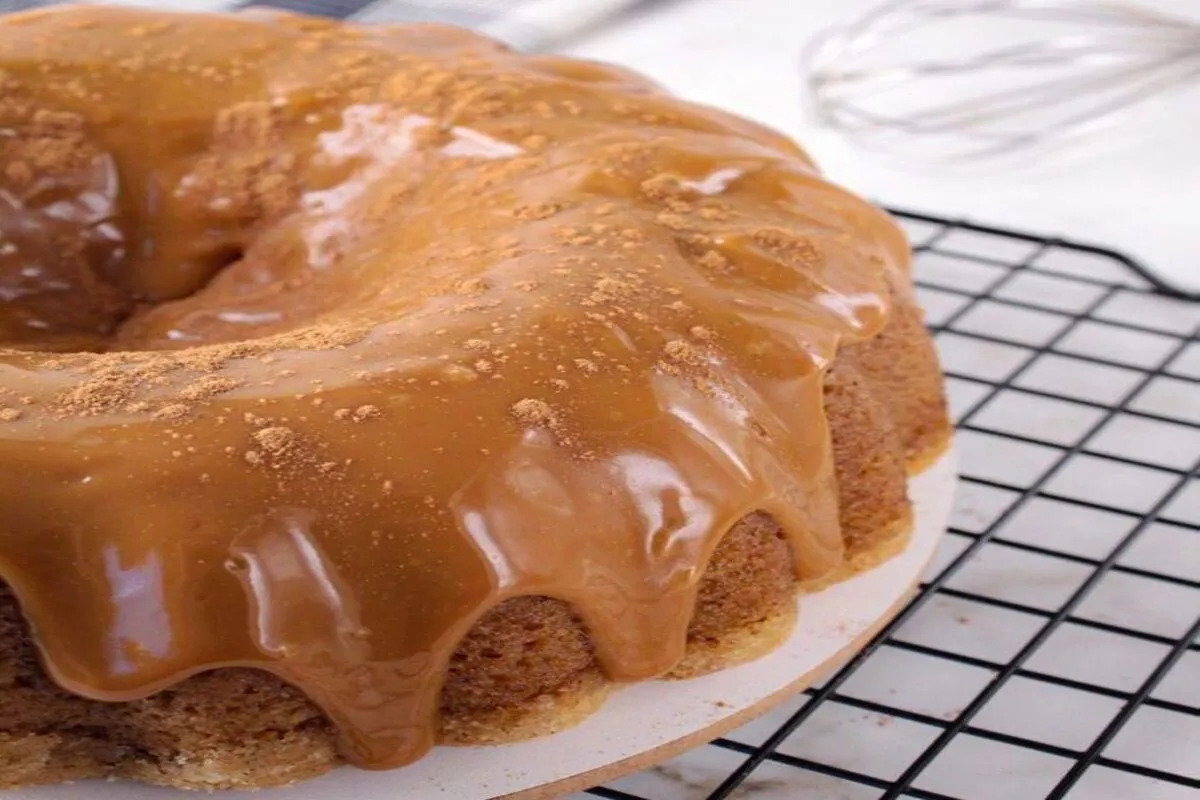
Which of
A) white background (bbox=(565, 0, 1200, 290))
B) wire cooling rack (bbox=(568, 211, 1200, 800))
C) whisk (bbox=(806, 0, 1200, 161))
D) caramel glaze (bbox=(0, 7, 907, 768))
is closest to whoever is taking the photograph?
caramel glaze (bbox=(0, 7, 907, 768))

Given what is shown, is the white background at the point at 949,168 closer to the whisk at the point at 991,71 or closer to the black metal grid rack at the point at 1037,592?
the whisk at the point at 991,71

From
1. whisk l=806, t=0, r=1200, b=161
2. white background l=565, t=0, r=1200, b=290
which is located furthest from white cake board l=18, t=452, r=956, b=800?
whisk l=806, t=0, r=1200, b=161

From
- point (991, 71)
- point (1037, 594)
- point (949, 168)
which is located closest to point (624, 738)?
point (1037, 594)

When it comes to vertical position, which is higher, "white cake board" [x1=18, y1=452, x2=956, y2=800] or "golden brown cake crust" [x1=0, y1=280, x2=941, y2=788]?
"golden brown cake crust" [x1=0, y1=280, x2=941, y2=788]

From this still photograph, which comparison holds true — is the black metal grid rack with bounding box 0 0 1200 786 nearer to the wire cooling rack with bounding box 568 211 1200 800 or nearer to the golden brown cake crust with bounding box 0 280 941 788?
the wire cooling rack with bounding box 568 211 1200 800

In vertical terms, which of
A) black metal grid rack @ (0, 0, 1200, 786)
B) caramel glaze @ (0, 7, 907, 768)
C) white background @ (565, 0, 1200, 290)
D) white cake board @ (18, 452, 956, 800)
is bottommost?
white background @ (565, 0, 1200, 290)

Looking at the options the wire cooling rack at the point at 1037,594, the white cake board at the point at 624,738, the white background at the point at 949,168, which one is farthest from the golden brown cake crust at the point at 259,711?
the white background at the point at 949,168

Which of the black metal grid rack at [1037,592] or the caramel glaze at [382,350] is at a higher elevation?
the caramel glaze at [382,350]
